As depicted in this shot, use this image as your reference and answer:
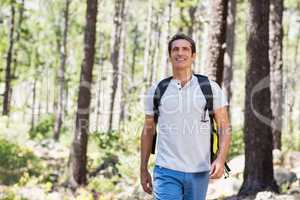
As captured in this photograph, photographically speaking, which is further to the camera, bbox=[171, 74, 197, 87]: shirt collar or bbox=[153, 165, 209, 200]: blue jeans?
bbox=[171, 74, 197, 87]: shirt collar

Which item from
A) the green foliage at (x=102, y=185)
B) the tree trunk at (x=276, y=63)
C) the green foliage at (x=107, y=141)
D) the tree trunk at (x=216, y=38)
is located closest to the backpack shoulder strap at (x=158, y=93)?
the tree trunk at (x=216, y=38)

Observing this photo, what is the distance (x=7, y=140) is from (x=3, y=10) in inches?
297

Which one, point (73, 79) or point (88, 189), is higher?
point (73, 79)

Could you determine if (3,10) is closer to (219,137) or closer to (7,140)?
(7,140)

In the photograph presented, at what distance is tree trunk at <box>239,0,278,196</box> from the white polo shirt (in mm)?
5314

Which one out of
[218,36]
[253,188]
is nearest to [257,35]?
[218,36]

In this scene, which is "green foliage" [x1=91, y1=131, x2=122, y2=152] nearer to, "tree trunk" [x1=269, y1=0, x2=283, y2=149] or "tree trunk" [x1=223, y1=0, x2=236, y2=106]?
"tree trunk" [x1=223, y1=0, x2=236, y2=106]

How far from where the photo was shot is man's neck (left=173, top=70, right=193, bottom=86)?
15.3 feet

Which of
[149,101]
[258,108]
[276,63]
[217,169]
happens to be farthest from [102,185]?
[217,169]

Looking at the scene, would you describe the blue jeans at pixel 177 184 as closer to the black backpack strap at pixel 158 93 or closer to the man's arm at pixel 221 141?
the man's arm at pixel 221 141

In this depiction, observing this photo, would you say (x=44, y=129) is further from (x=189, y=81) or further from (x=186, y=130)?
(x=186, y=130)

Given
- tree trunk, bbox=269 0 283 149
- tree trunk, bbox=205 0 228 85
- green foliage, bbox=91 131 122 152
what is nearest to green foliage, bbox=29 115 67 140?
green foliage, bbox=91 131 122 152

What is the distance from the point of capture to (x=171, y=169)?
4512 millimetres

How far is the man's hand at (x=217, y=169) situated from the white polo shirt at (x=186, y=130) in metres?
0.18
